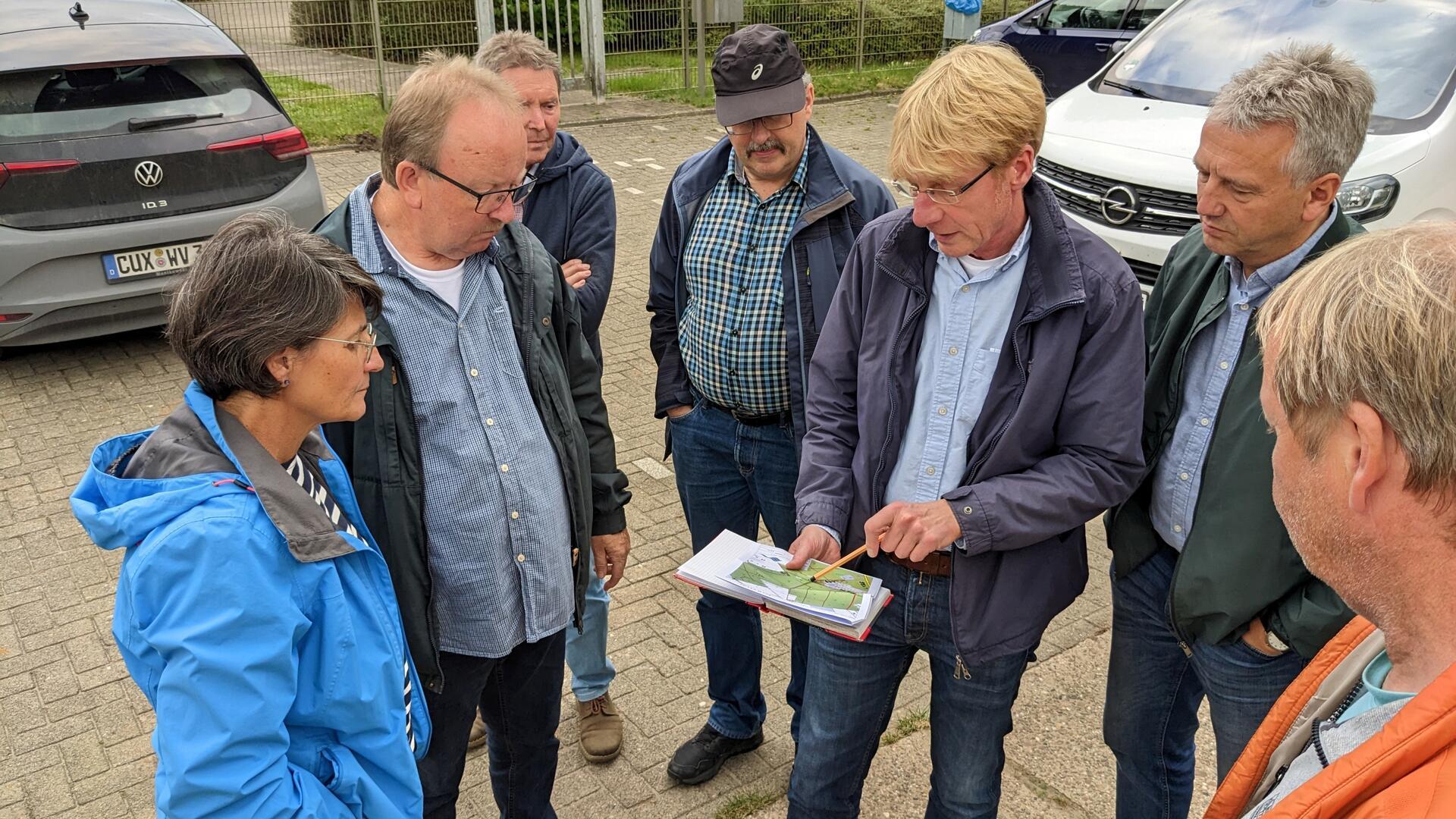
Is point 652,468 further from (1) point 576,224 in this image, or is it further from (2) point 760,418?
(2) point 760,418

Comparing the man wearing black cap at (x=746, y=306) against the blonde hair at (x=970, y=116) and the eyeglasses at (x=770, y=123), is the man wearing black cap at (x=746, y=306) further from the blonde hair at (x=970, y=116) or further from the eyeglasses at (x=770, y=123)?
the blonde hair at (x=970, y=116)

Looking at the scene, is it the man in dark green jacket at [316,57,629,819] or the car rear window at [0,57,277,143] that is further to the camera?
the car rear window at [0,57,277,143]

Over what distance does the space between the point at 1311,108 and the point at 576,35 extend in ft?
40.7

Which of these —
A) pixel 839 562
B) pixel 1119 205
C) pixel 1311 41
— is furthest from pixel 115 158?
pixel 1311 41

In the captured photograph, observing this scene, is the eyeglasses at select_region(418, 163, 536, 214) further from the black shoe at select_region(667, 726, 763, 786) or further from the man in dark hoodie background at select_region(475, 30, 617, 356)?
Result: the black shoe at select_region(667, 726, 763, 786)

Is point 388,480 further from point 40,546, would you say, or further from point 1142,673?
point 40,546

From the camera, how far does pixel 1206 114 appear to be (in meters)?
5.62

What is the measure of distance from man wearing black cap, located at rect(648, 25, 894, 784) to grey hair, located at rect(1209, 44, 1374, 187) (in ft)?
3.48

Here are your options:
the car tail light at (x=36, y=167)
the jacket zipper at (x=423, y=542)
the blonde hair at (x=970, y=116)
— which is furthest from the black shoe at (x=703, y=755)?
the car tail light at (x=36, y=167)

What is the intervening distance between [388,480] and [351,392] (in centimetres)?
39

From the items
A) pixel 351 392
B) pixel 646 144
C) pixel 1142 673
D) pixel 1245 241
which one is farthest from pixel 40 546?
pixel 646 144

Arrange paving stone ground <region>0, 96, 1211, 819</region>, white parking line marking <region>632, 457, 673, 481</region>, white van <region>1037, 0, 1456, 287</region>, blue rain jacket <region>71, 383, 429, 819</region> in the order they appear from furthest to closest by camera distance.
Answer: white parking line marking <region>632, 457, 673, 481</region>
white van <region>1037, 0, 1456, 287</region>
paving stone ground <region>0, 96, 1211, 819</region>
blue rain jacket <region>71, 383, 429, 819</region>

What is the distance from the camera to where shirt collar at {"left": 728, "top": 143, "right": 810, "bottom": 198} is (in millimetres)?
3098

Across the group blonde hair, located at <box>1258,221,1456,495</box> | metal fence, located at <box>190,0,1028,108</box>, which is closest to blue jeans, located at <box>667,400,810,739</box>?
blonde hair, located at <box>1258,221,1456,495</box>
